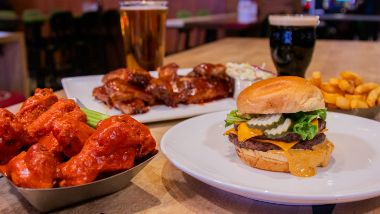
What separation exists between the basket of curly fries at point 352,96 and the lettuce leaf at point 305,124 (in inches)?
17.1

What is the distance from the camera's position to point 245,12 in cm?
845

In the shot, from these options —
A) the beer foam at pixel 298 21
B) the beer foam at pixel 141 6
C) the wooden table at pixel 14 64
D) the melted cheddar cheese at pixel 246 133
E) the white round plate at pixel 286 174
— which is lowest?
the wooden table at pixel 14 64

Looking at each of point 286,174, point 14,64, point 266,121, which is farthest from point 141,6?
point 14,64

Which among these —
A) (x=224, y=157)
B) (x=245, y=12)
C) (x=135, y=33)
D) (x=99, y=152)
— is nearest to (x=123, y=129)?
(x=99, y=152)

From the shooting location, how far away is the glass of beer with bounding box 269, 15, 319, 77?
5.85 feet

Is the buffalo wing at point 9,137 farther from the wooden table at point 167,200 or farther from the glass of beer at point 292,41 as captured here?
the glass of beer at point 292,41

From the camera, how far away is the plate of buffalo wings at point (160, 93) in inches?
54.9

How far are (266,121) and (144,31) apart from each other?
45.0 inches

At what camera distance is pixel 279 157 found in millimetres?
923

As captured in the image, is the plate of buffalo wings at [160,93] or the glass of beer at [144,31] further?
the glass of beer at [144,31]

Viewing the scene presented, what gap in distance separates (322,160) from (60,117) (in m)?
0.59

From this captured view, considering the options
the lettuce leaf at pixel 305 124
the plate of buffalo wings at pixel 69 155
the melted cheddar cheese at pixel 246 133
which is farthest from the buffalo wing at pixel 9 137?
the lettuce leaf at pixel 305 124

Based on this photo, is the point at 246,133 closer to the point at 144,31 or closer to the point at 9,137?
the point at 9,137

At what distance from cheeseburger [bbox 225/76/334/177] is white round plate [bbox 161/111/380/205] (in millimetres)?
28
